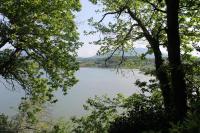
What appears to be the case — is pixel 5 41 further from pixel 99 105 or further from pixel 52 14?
pixel 99 105

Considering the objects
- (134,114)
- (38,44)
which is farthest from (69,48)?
(134,114)

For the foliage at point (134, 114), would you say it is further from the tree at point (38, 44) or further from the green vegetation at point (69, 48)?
the tree at point (38, 44)

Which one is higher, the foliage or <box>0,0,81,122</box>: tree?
<box>0,0,81,122</box>: tree

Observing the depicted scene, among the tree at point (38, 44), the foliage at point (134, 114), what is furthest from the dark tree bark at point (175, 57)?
the tree at point (38, 44)

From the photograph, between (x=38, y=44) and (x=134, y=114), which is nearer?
(x=134, y=114)

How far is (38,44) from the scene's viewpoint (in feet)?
64.3

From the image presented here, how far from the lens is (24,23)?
18.8 m

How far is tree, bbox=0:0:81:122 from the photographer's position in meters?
18.6

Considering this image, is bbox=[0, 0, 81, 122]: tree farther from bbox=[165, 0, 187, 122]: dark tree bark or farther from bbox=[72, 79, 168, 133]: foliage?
bbox=[165, 0, 187, 122]: dark tree bark

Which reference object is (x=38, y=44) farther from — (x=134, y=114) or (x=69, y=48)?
(x=134, y=114)

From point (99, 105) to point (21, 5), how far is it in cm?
869

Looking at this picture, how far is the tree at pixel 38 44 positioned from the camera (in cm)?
1861

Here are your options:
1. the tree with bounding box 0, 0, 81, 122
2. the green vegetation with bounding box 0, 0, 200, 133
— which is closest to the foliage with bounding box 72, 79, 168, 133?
the green vegetation with bounding box 0, 0, 200, 133

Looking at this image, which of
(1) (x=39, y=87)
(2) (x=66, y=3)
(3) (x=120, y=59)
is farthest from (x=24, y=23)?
(3) (x=120, y=59)
